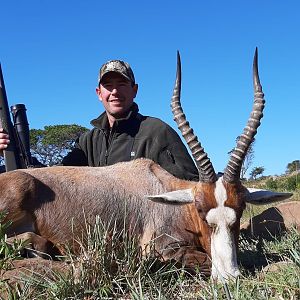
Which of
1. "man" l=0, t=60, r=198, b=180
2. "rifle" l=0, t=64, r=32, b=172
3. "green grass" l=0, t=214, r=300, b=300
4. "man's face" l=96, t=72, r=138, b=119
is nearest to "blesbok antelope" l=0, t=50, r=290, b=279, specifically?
"green grass" l=0, t=214, r=300, b=300

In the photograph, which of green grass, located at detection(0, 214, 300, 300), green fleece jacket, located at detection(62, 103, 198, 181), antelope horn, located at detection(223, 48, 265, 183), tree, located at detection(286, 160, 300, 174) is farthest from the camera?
tree, located at detection(286, 160, 300, 174)

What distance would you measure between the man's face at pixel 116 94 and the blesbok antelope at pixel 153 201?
149cm

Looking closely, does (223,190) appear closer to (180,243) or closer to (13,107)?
(180,243)

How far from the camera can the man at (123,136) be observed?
637 centimetres

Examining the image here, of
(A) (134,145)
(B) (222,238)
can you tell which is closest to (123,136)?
(A) (134,145)

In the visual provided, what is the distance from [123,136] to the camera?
668cm

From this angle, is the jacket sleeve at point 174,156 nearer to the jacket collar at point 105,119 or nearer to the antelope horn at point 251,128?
the jacket collar at point 105,119

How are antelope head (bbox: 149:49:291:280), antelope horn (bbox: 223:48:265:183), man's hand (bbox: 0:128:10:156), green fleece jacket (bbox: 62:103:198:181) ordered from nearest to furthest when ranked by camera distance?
antelope head (bbox: 149:49:291:280) < antelope horn (bbox: 223:48:265:183) < green fleece jacket (bbox: 62:103:198:181) < man's hand (bbox: 0:128:10:156)

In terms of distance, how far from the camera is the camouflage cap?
22.7 feet

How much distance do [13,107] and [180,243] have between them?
331 cm

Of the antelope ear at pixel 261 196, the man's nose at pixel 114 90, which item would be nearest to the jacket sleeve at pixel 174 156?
the man's nose at pixel 114 90

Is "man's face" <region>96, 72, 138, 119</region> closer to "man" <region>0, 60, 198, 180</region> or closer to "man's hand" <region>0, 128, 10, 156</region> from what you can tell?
"man" <region>0, 60, 198, 180</region>

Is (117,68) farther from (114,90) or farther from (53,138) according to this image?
(53,138)

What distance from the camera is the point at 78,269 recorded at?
3459mm
